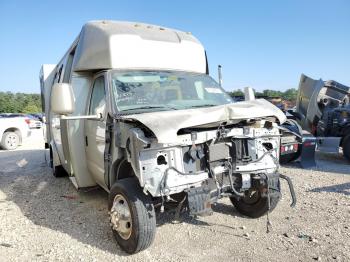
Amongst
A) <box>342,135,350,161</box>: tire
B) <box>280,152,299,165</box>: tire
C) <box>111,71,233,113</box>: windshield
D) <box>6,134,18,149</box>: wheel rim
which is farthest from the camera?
<box>6,134,18,149</box>: wheel rim

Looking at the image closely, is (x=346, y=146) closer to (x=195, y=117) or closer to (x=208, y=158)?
(x=208, y=158)

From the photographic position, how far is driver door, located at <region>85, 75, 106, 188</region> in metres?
4.55

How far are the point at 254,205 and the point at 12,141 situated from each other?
491 inches

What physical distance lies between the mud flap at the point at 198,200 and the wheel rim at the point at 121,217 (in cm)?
74

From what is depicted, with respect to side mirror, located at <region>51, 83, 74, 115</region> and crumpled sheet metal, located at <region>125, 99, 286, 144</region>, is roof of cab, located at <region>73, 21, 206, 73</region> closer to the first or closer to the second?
side mirror, located at <region>51, 83, 74, 115</region>

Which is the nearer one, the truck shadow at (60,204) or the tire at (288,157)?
the truck shadow at (60,204)

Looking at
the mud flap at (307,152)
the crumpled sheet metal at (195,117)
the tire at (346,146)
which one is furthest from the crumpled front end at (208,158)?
the tire at (346,146)

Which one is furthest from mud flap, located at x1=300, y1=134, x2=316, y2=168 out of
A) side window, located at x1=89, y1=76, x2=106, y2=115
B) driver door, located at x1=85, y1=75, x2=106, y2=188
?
side window, located at x1=89, y1=76, x2=106, y2=115

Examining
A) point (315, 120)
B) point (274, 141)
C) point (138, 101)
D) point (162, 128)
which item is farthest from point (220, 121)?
point (315, 120)

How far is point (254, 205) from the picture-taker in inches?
187

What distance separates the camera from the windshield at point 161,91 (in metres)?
4.36

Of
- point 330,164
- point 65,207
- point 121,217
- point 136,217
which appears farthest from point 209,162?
point 330,164

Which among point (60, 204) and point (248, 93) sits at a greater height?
point (248, 93)

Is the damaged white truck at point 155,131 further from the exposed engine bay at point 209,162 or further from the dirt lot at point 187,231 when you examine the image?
the dirt lot at point 187,231
